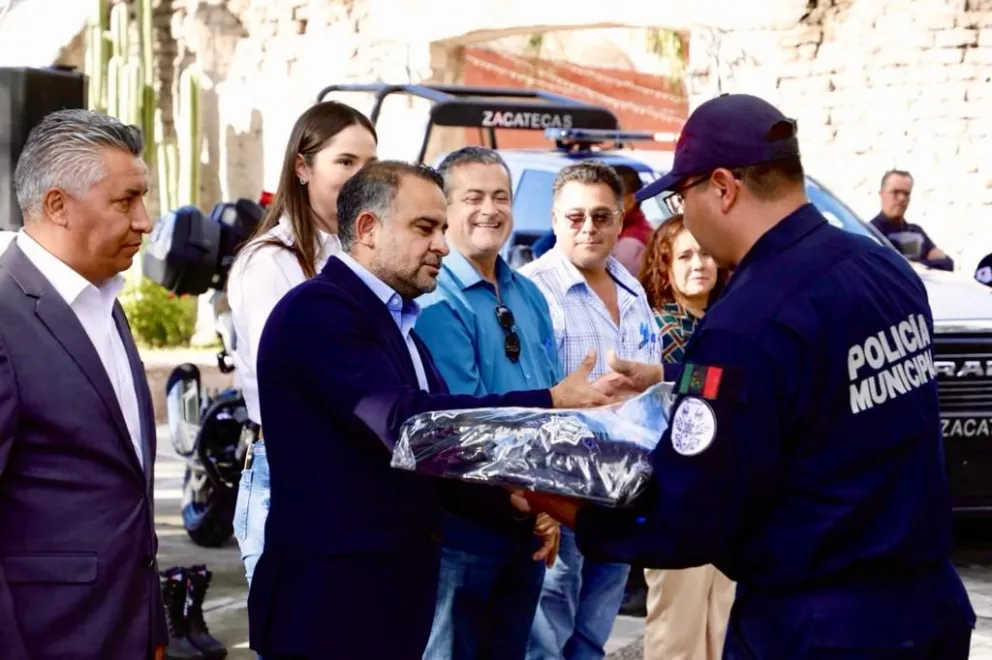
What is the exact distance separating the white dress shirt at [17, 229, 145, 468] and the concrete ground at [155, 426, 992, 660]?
3362 mm

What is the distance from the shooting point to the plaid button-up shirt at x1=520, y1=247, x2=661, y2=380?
584 centimetres

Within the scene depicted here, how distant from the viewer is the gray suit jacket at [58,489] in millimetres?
3311

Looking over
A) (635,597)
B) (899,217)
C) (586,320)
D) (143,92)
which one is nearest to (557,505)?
(586,320)

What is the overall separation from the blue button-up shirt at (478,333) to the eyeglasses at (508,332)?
14mm

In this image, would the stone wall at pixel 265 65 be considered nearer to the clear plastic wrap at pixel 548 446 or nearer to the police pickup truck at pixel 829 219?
the police pickup truck at pixel 829 219

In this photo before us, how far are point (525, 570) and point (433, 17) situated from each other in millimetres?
13226

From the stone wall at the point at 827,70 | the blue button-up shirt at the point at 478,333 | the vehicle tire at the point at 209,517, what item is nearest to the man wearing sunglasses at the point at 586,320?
the blue button-up shirt at the point at 478,333

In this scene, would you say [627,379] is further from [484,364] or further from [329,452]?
[484,364]

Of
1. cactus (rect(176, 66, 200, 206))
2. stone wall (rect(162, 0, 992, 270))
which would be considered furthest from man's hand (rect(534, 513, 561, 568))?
→ cactus (rect(176, 66, 200, 206))

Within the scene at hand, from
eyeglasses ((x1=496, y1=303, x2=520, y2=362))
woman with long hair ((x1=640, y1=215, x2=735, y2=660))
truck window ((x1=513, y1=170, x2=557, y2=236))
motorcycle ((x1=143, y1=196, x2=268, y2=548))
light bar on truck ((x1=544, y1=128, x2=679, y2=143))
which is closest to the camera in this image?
eyeglasses ((x1=496, y1=303, x2=520, y2=362))

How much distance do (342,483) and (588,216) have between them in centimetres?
259

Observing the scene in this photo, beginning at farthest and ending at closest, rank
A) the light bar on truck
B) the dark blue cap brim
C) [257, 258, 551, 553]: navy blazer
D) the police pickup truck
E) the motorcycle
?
1. the light bar on truck
2. the motorcycle
3. the police pickup truck
4. [257, 258, 551, 553]: navy blazer
5. the dark blue cap brim

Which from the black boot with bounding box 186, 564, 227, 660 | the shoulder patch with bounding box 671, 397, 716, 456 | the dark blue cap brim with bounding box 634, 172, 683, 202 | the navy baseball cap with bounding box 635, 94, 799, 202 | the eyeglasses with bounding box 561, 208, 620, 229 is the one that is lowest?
the black boot with bounding box 186, 564, 227, 660

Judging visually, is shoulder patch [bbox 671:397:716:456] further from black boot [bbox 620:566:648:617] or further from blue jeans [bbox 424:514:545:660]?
black boot [bbox 620:566:648:617]
